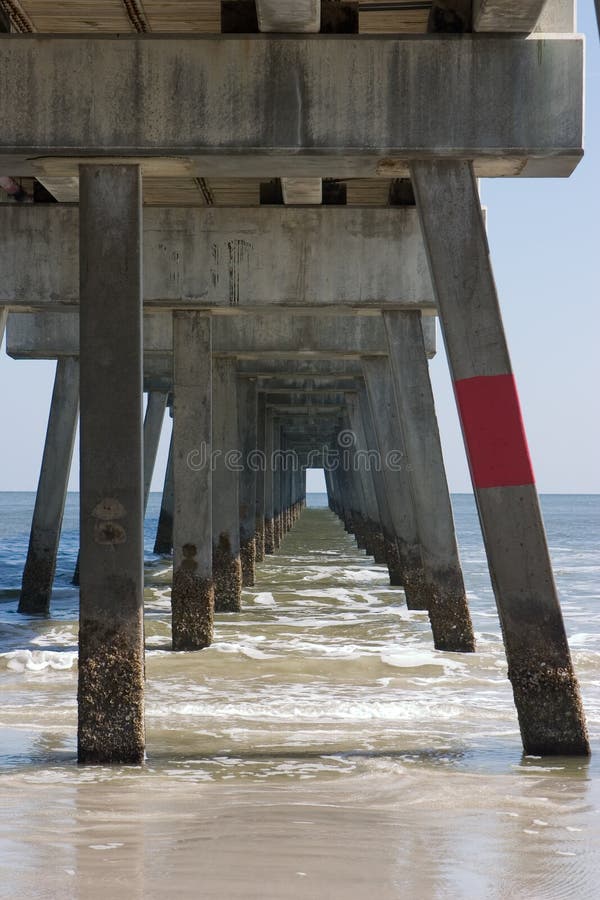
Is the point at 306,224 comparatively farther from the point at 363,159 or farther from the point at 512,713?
the point at 512,713

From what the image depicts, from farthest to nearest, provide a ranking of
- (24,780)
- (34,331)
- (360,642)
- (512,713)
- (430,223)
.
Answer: (34,331) → (360,642) → (512,713) → (430,223) → (24,780)

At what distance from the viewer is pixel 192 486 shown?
36.2 ft

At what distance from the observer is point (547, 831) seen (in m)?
4.61

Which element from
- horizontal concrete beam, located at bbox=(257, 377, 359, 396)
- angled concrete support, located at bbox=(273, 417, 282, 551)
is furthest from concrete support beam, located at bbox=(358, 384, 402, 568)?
angled concrete support, located at bbox=(273, 417, 282, 551)

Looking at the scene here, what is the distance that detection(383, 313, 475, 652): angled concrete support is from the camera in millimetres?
10969

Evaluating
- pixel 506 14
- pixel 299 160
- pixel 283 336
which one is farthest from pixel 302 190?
pixel 283 336

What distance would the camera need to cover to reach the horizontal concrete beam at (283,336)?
1333 centimetres

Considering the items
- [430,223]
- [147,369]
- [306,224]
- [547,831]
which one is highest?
[147,369]

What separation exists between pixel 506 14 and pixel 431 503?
18.5 feet

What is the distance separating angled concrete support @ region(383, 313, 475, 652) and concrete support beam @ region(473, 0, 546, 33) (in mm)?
5177

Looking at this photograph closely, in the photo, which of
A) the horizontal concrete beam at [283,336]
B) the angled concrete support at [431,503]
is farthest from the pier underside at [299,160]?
the horizontal concrete beam at [283,336]

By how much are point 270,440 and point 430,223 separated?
24.0 m

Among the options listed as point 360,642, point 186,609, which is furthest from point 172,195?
point 360,642

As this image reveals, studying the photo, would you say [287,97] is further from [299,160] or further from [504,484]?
[504,484]
